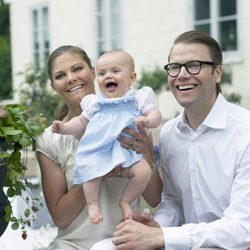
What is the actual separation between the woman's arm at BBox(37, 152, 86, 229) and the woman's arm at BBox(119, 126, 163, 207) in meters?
0.31

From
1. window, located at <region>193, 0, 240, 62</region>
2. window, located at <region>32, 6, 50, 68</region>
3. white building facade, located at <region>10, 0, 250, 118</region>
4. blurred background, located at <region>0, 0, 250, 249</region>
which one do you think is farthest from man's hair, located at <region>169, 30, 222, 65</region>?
window, located at <region>32, 6, 50, 68</region>

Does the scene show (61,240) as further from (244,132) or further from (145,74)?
(145,74)

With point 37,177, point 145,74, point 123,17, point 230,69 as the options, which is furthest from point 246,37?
→ point 37,177

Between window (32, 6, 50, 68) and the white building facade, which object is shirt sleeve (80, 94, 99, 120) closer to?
the white building facade

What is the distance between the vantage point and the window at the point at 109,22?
36.9ft

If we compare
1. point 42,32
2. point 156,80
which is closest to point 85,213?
point 156,80

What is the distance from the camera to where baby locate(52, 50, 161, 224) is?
2744 millimetres

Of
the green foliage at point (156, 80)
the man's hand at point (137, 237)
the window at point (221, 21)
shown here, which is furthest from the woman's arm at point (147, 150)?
the window at point (221, 21)

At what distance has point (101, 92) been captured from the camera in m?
2.92

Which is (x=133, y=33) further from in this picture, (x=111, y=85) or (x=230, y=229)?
(x=230, y=229)

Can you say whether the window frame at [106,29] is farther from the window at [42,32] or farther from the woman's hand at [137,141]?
the woman's hand at [137,141]

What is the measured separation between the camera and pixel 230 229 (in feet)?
8.21

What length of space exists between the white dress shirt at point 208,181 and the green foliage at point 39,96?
7299 millimetres

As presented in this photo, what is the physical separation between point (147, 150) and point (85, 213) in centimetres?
41
